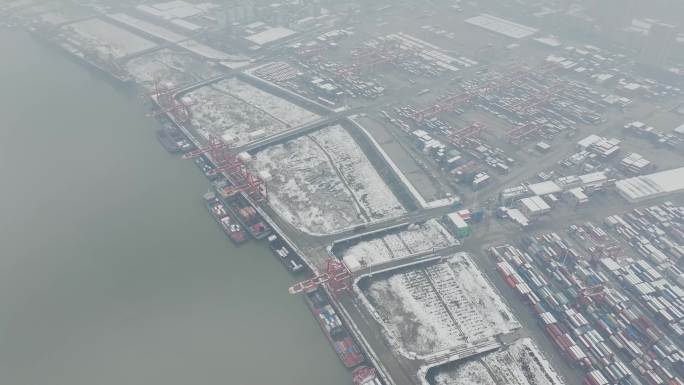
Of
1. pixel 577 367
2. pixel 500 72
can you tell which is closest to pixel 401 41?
pixel 500 72

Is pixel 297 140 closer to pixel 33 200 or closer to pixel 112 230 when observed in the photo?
pixel 112 230

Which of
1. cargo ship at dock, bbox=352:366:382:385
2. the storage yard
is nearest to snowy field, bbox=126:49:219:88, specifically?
the storage yard

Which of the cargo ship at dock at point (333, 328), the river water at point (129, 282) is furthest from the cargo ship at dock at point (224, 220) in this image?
the cargo ship at dock at point (333, 328)

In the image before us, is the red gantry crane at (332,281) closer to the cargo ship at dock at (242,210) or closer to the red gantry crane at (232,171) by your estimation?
the cargo ship at dock at (242,210)

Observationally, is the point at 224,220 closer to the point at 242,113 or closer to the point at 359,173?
the point at 359,173

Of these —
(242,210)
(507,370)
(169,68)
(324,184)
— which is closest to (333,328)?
(507,370)

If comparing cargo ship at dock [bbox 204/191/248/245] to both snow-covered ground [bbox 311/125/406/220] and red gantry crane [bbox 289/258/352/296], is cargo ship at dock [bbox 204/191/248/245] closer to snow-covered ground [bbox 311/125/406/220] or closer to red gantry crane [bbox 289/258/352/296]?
red gantry crane [bbox 289/258/352/296]
